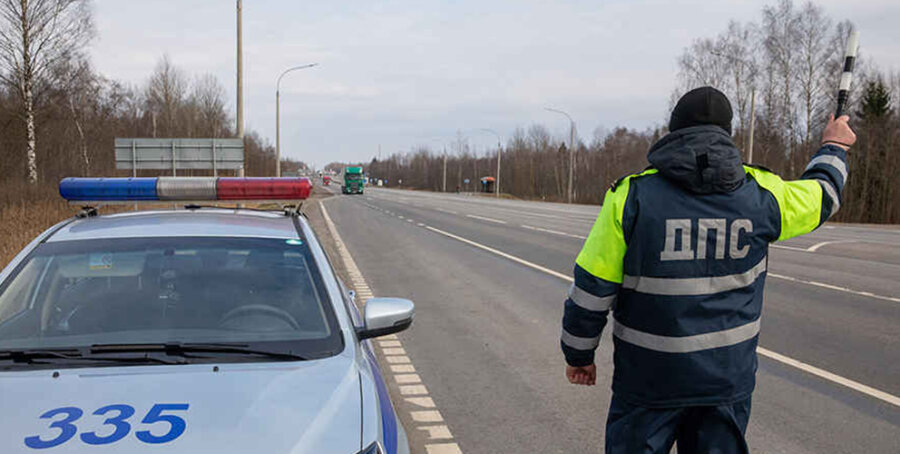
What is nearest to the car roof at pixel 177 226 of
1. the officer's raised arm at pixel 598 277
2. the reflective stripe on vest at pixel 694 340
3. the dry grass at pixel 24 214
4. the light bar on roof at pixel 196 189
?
the light bar on roof at pixel 196 189

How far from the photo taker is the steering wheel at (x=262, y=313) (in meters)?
3.23

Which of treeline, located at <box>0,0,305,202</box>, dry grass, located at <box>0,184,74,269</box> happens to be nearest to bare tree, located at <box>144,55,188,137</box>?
treeline, located at <box>0,0,305,202</box>

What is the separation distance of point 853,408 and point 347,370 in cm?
427

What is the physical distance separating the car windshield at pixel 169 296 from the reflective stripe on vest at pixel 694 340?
1.30 metres

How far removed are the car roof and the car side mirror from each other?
0.69 meters

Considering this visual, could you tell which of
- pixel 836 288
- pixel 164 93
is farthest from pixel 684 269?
pixel 164 93

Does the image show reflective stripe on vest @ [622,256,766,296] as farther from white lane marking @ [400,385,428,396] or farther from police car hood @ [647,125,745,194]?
white lane marking @ [400,385,428,396]

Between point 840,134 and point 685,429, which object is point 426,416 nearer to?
point 685,429

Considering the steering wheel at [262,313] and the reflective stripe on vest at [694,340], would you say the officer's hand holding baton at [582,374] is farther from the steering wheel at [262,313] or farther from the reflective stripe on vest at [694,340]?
the steering wheel at [262,313]

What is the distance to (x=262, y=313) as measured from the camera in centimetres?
330

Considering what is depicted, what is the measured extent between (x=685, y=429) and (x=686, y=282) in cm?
58

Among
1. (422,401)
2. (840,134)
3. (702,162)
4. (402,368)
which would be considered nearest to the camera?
(702,162)

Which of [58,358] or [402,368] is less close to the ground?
[58,358]

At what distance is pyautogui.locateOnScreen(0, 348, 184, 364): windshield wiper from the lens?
2.75m
